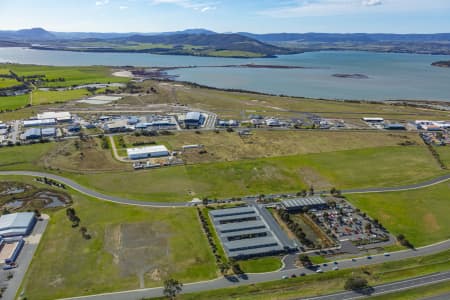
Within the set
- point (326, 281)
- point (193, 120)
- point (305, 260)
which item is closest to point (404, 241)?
point (326, 281)

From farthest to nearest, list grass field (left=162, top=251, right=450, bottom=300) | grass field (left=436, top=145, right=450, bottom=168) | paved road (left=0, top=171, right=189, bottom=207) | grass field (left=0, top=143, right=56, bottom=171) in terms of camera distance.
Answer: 1. grass field (left=436, top=145, right=450, bottom=168)
2. grass field (left=0, top=143, right=56, bottom=171)
3. paved road (left=0, top=171, right=189, bottom=207)
4. grass field (left=162, top=251, right=450, bottom=300)

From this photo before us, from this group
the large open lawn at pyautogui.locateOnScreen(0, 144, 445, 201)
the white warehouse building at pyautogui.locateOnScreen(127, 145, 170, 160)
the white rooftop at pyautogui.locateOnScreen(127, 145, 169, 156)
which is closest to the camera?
the large open lawn at pyautogui.locateOnScreen(0, 144, 445, 201)

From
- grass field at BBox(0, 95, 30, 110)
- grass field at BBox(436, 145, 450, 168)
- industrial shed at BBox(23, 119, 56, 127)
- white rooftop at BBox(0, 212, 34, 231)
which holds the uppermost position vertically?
grass field at BBox(0, 95, 30, 110)

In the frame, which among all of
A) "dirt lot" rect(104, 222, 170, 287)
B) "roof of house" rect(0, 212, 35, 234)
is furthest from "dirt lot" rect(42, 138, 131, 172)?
"dirt lot" rect(104, 222, 170, 287)

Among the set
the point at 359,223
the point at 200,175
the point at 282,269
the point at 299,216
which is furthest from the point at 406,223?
the point at 200,175

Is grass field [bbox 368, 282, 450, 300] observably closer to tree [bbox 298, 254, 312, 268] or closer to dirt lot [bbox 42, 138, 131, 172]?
tree [bbox 298, 254, 312, 268]

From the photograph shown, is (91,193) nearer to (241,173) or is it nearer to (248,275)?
(241,173)

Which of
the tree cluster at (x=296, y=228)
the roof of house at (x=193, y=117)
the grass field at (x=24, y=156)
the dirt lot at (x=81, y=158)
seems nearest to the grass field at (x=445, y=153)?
the tree cluster at (x=296, y=228)

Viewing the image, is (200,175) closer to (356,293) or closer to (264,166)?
(264,166)
